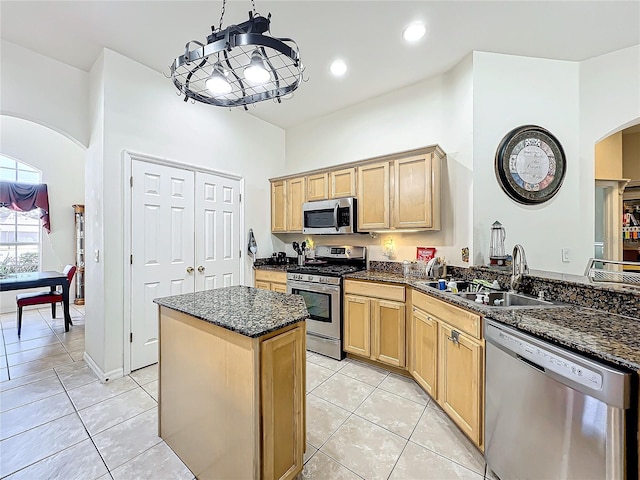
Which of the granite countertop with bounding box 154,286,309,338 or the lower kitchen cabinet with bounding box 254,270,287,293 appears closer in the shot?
the granite countertop with bounding box 154,286,309,338

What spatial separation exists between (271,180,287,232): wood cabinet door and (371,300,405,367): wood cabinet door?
6.55 ft

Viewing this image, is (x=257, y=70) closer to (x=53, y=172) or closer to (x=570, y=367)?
(x=570, y=367)

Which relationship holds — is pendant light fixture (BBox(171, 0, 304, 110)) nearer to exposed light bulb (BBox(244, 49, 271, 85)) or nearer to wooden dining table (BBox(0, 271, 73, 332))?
exposed light bulb (BBox(244, 49, 271, 85))

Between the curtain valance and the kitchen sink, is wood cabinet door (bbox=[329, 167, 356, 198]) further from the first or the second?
the curtain valance

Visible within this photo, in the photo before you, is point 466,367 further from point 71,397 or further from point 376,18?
point 71,397

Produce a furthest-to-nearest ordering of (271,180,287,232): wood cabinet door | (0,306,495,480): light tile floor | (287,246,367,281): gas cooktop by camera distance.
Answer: (271,180,287,232): wood cabinet door
(287,246,367,281): gas cooktop
(0,306,495,480): light tile floor

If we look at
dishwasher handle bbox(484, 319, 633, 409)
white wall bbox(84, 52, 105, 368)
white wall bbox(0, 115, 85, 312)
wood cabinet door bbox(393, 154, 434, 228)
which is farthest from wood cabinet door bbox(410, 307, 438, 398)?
white wall bbox(0, 115, 85, 312)

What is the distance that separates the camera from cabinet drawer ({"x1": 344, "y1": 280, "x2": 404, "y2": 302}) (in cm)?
270

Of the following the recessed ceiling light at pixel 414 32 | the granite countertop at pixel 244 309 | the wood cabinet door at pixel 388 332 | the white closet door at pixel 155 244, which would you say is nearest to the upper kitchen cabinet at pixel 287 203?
the white closet door at pixel 155 244

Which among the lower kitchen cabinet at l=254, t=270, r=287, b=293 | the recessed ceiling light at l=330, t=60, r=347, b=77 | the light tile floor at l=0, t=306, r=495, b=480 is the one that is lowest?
the light tile floor at l=0, t=306, r=495, b=480

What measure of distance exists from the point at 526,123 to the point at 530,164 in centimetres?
42

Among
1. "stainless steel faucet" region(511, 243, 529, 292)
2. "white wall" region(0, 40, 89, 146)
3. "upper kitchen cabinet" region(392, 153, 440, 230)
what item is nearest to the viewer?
"stainless steel faucet" region(511, 243, 529, 292)

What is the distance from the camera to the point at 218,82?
165 cm

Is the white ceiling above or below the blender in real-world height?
above
